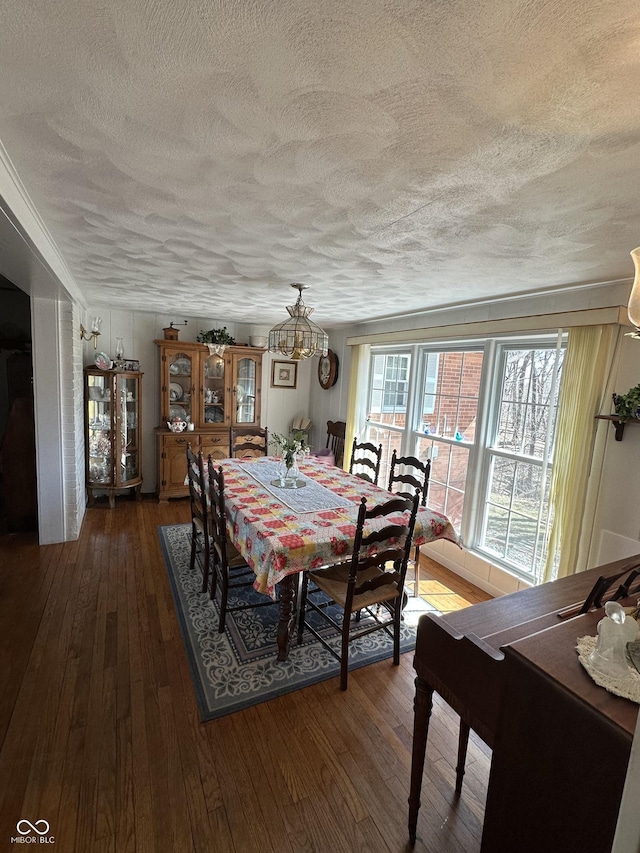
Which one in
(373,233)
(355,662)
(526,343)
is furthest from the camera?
(526,343)

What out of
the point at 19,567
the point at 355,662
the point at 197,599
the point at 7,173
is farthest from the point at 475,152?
the point at 19,567

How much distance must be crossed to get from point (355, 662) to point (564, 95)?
2552mm

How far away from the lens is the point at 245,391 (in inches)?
206

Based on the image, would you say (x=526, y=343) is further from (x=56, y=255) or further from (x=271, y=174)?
(x=56, y=255)

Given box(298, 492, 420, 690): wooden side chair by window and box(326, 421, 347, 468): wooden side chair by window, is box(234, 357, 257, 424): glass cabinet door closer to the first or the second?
box(326, 421, 347, 468): wooden side chair by window

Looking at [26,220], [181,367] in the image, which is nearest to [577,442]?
[26,220]

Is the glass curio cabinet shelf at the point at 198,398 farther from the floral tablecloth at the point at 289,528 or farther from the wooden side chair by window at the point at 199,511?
the floral tablecloth at the point at 289,528

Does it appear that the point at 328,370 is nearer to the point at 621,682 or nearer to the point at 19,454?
the point at 19,454

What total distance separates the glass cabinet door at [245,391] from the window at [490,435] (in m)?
2.11

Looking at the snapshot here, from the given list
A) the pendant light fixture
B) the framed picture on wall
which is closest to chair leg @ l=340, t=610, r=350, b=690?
the pendant light fixture

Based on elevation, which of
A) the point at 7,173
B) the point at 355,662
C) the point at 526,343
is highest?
the point at 7,173

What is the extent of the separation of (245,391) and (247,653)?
351cm

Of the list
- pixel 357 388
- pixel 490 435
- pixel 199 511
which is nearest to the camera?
pixel 199 511

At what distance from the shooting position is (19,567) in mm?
3070
